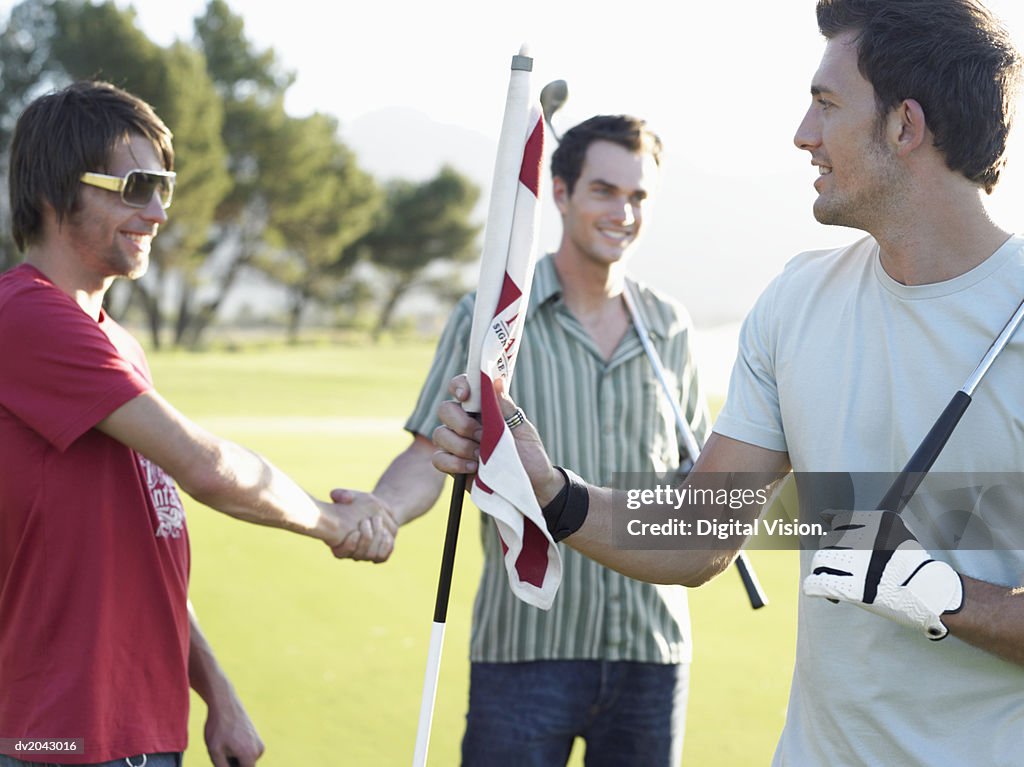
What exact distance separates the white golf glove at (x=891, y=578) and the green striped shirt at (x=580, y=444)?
136cm

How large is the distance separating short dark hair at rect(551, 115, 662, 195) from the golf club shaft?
5.69 ft

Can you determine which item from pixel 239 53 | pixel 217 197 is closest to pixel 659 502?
pixel 217 197

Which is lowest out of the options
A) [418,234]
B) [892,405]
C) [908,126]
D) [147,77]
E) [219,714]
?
[219,714]

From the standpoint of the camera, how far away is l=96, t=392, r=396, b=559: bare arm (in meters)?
2.43

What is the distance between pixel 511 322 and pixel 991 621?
0.92m

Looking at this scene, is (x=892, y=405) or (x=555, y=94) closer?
(x=892, y=405)

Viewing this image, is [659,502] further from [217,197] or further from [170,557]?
[217,197]

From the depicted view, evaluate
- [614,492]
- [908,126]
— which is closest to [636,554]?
[614,492]

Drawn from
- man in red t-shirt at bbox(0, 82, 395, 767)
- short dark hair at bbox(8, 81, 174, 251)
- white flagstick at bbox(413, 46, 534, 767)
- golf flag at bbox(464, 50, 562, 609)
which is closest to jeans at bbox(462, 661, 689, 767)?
man in red t-shirt at bbox(0, 82, 395, 767)

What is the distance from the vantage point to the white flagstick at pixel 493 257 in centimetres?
201

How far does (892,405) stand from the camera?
2.00m

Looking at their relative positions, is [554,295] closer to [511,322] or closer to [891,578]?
[511,322]

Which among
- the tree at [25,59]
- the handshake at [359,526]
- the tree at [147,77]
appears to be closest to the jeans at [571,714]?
the handshake at [359,526]

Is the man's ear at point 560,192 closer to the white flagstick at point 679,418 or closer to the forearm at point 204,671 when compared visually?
the white flagstick at point 679,418
